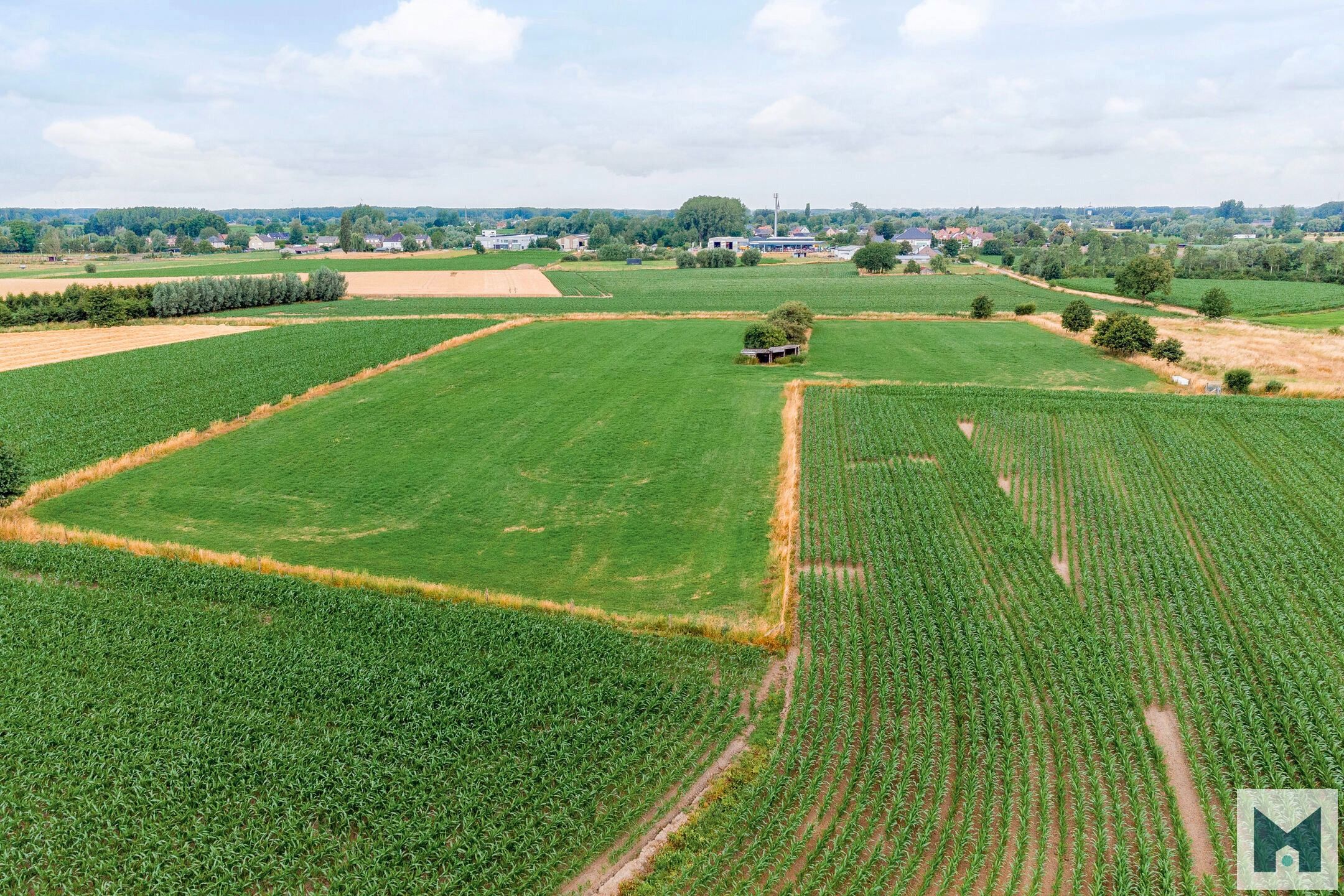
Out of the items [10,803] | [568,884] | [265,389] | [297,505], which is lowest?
[568,884]

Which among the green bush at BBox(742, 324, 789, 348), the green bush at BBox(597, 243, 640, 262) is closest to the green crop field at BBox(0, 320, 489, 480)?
the green bush at BBox(742, 324, 789, 348)

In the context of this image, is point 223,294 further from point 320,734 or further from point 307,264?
point 320,734


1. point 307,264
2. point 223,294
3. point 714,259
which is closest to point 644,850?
point 223,294

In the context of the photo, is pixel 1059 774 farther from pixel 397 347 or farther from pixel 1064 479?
pixel 397 347

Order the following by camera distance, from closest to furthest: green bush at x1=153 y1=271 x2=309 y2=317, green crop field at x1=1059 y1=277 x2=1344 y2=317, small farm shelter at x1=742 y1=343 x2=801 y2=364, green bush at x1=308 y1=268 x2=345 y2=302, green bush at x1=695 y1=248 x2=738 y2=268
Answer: small farm shelter at x1=742 y1=343 x2=801 y2=364
green bush at x1=153 y1=271 x2=309 y2=317
green crop field at x1=1059 y1=277 x2=1344 y2=317
green bush at x1=308 y1=268 x2=345 y2=302
green bush at x1=695 y1=248 x2=738 y2=268

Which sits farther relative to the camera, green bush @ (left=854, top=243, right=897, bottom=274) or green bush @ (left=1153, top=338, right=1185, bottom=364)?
green bush @ (left=854, top=243, right=897, bottom=274)

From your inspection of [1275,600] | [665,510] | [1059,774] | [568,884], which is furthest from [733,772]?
[1275,600]

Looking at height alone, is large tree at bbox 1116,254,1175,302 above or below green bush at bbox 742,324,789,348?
above

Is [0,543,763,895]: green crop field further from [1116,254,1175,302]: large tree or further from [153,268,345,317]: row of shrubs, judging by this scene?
[1116,254,1175,302]: large tree
